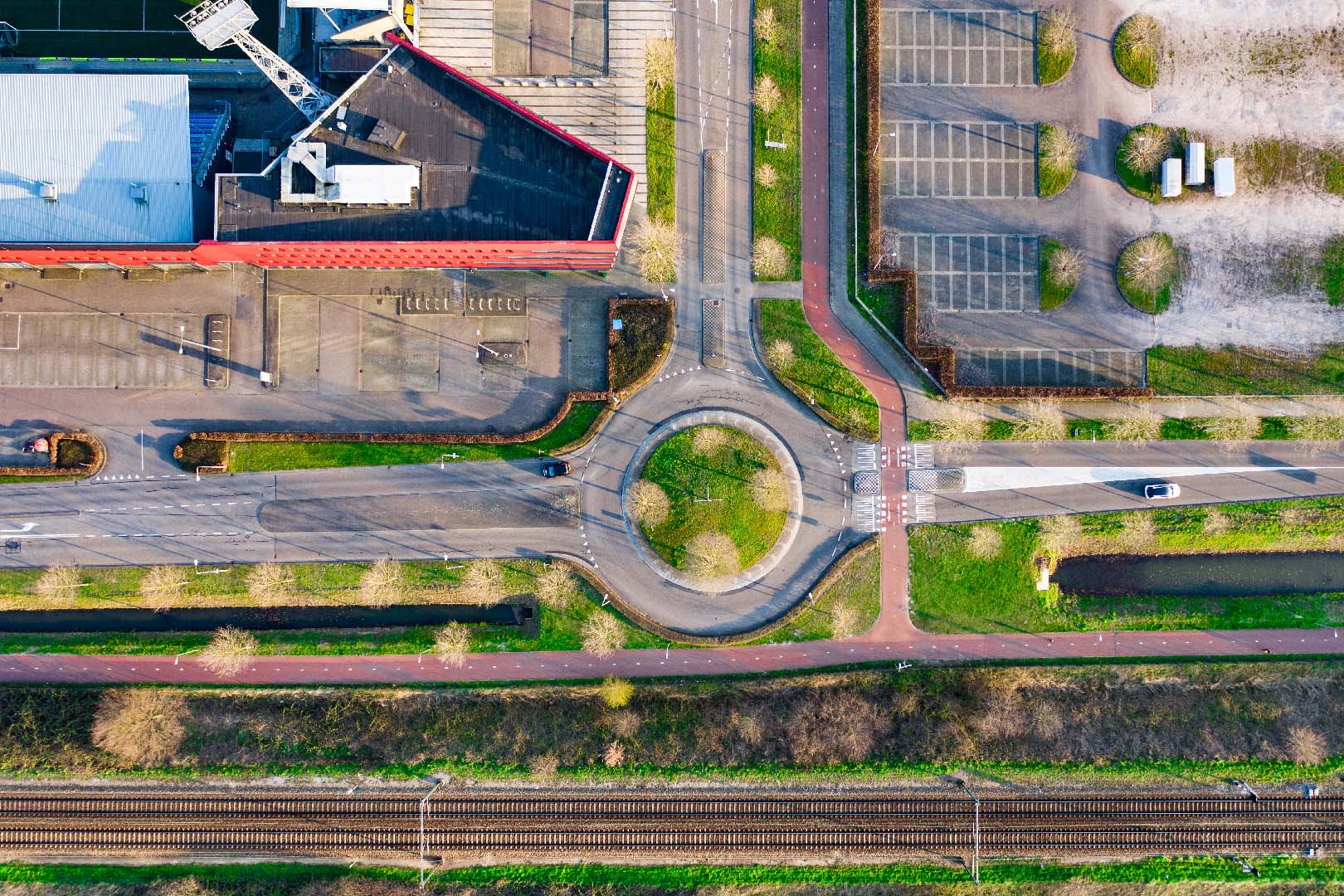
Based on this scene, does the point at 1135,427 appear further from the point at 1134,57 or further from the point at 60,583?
the point at 60,583

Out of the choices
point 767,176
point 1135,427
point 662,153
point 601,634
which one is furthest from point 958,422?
point 601,634

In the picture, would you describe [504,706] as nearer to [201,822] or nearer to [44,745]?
[201,822]

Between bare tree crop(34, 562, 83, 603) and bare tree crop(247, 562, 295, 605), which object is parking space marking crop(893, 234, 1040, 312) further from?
bare tree crop(34, 562, 83, 603)

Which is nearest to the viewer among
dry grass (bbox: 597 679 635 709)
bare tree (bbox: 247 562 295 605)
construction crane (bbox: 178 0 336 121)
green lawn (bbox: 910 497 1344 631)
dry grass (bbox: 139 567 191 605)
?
construction crane (bbox: 178 0 336 121)

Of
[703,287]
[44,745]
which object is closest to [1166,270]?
[703,287]

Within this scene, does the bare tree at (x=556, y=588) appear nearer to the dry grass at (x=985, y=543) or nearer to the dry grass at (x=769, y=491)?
the dry grass at (x=769, y=491)

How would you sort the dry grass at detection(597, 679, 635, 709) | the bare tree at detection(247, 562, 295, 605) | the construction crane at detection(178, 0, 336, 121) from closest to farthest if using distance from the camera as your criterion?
1. the construction crane at detection(178, 0, 336, 121)
2. the dry grass at detection(597, 679, 635, 709)
3. the bare tree at detection(247, 562, 295, 605)

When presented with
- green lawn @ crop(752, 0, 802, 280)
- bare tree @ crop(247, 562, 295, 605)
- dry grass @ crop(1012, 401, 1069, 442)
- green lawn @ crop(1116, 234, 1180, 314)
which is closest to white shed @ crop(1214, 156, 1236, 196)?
green lawn @ crop(1116, 234, 1180, 314)
